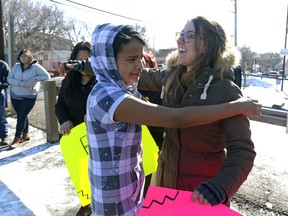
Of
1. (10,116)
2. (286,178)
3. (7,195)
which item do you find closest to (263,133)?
(286,178)

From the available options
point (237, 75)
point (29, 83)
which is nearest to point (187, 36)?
point (237, 75)

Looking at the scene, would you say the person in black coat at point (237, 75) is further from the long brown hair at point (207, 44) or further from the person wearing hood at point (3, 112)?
the person wearing hood at point (3, 112)

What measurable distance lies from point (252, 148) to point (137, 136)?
1.73ft

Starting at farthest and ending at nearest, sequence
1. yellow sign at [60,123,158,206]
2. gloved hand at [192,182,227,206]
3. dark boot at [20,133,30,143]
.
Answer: dark boot at [20,133,30,143] → yellow sign at [60,123,158,206] → gloved hand at [192,182,227,206]

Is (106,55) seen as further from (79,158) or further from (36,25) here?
(36,25)

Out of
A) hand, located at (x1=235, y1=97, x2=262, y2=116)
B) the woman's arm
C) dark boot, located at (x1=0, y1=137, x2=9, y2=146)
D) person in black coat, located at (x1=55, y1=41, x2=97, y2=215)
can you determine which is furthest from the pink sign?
dark boot, located at (x1=0, y1=137, x2=9, y2=146)

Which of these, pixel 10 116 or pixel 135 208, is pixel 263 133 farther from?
pixel 10 116

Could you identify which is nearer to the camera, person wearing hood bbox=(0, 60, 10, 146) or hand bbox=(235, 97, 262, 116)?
hand bbox=(235, 97, 262, 116)

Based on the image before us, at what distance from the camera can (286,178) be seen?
12.8ft

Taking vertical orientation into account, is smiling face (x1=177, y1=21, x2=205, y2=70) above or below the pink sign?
above

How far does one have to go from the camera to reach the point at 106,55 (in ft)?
4.41

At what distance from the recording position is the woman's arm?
128cm

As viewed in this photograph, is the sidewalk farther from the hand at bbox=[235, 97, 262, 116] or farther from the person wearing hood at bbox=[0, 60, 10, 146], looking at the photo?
the hand at bbox=[235, 97, 262, 116]

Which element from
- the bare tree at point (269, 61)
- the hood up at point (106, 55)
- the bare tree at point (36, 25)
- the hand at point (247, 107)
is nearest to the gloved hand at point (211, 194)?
the hand at point (247, 107)
